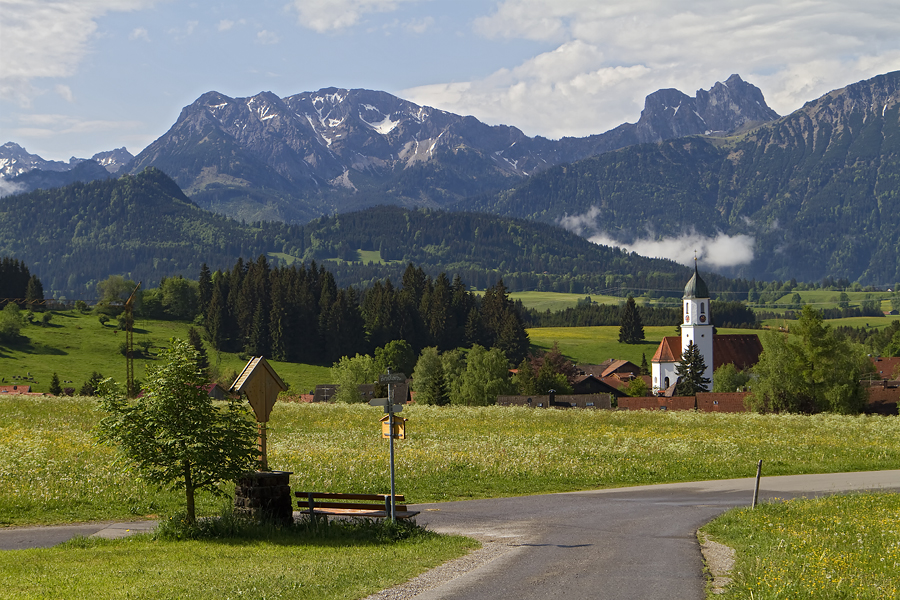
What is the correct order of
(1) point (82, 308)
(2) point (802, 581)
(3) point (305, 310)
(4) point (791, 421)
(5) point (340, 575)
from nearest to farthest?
(2) point (802, 581)
(5) point (340, 575)
(4) point (791, 421)
(3) point (305, 310)
(1) point (82, 308)

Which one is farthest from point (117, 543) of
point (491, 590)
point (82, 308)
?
point (82, 308)

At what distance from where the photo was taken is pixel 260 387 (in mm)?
23562

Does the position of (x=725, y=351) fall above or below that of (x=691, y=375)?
Answer: above

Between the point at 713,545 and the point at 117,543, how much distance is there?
13.9 meters

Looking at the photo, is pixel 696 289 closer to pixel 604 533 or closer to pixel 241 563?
pixel 604 533

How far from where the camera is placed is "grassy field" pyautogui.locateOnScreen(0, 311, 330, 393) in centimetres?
12694

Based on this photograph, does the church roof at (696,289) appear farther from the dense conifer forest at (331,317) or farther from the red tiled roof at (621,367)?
the dense conifer forest at (331,317)

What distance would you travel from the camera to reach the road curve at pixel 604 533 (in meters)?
16.0

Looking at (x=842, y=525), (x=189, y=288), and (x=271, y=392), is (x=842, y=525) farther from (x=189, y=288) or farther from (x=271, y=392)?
(x=189, y=288)

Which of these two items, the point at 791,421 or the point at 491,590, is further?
the point at 791,421

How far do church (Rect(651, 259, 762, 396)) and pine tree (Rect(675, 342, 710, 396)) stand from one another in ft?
31.0

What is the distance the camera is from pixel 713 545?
20.8 m

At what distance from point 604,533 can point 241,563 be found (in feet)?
30.5

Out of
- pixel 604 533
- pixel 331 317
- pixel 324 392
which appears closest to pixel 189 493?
pixel 604 533
